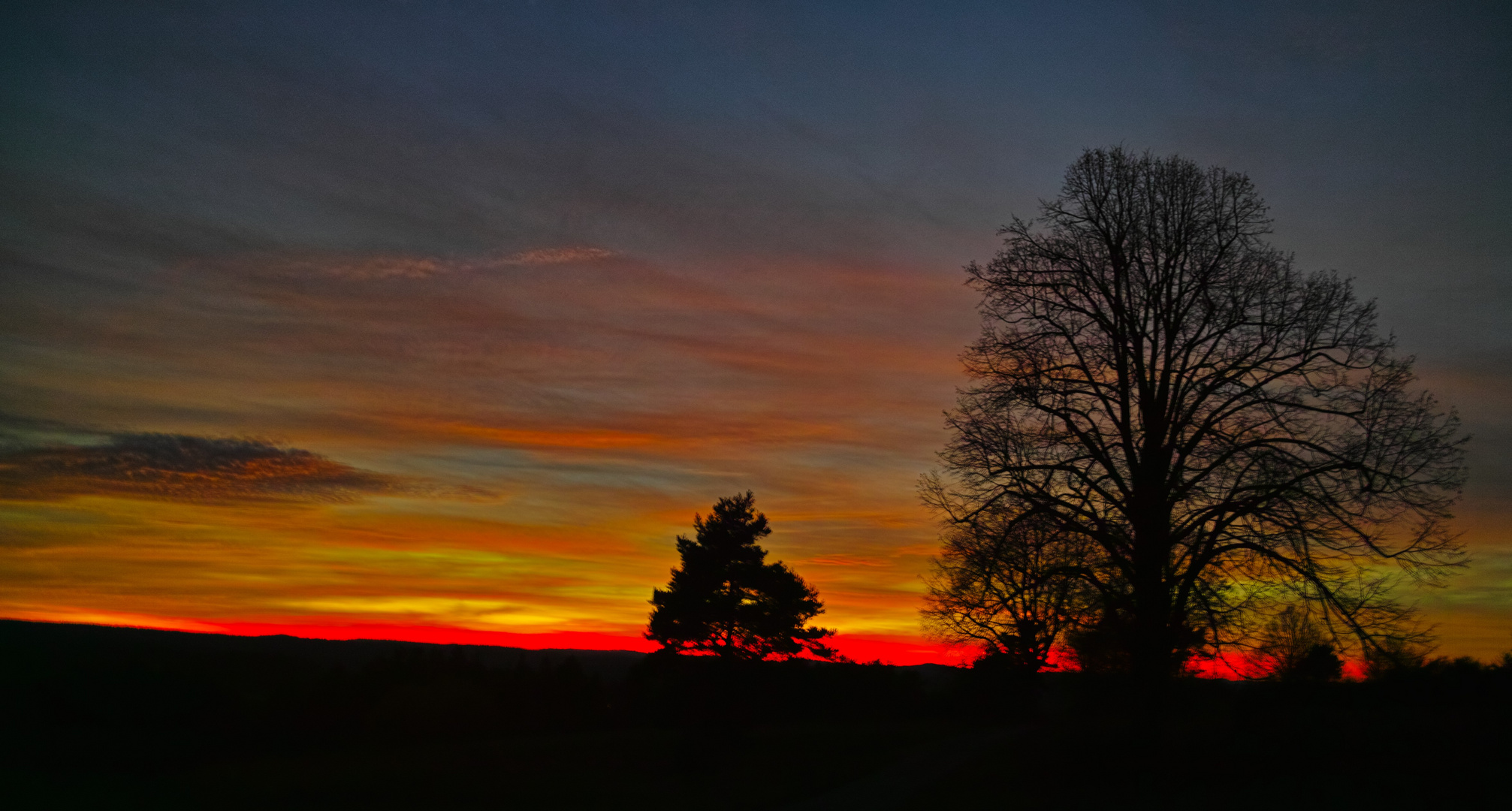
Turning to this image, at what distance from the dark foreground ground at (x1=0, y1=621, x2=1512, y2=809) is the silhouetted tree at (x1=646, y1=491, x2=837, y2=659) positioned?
120cm

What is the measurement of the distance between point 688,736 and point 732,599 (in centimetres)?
583

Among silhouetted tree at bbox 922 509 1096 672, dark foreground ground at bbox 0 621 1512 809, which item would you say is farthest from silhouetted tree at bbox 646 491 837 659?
silhouetted tree at bbox 922 509 1096 672

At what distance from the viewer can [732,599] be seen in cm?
3266

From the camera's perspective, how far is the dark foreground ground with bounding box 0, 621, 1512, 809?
1180cm

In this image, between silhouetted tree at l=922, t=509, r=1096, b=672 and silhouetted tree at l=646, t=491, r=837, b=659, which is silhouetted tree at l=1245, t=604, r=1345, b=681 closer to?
silhouetted tree at l=922, t=509, r=1096, b=672

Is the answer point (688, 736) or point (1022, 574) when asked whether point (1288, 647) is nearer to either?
point (1022, 574)

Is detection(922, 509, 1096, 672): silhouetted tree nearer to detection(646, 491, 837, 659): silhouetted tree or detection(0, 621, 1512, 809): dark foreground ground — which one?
detection(0, 621, 1512, 809): dark foreground ground

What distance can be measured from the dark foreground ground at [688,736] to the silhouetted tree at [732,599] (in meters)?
→ 1.20

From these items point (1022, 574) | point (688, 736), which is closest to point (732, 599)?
point (688, 736)

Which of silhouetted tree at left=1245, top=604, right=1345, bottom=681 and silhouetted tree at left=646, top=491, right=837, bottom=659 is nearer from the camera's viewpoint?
silhouetted tree at left=1245, top=604, right=1345, bottom=681

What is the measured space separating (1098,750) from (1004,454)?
498cm

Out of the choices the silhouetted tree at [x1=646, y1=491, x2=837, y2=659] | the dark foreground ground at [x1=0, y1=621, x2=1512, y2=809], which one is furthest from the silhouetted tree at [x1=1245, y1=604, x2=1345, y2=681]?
the silhouetted tree at [x1=646, y1=491, x2=837, y2=659]

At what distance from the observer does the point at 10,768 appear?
1909 centimetres

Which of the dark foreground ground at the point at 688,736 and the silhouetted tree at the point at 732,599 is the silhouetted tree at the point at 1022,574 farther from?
the silhouetted tree at the point at 732,599
